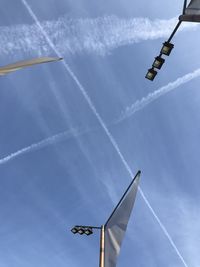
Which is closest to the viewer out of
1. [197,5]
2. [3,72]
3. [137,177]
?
[3,72]

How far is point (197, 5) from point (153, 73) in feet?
13.6

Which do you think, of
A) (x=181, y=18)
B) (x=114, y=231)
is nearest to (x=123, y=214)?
(x=114, y=231)

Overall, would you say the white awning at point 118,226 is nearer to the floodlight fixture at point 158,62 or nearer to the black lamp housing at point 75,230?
the black lamp housing at point 75,230

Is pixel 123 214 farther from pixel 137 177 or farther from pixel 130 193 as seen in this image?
pixel 137 177

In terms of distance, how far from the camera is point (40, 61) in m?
12.4

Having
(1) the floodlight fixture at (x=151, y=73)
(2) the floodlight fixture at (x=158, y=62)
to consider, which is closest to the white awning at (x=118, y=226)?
(1) the floodlight fixture at (x=151, y=73)

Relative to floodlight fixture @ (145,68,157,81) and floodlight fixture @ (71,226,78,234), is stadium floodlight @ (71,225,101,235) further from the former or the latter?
floodlight fixture @ (145,68,157,81)

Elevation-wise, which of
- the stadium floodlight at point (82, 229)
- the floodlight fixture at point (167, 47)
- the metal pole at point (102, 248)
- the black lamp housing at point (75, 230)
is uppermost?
the floodlight fixture at point (167, 47)

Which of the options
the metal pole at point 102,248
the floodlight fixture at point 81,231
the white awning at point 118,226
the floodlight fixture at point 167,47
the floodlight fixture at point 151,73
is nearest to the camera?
the metal pole at point 102,248

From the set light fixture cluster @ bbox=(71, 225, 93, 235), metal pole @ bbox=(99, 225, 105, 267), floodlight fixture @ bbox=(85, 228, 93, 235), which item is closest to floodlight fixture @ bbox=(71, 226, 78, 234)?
light fixture cluster @ bbox=(71, 225, 93, 235)

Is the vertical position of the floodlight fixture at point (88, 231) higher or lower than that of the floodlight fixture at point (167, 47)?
lower

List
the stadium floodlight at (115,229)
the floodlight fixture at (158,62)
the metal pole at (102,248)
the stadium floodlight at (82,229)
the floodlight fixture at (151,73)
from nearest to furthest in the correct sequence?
1. the metal pole at (102,248)
2. the stadium floodlight at (115,229)
3. the floodlight fixture at (158,62)
4. the floodlight fixture at (151,73)
5. the stadium floodlight at (82,229)

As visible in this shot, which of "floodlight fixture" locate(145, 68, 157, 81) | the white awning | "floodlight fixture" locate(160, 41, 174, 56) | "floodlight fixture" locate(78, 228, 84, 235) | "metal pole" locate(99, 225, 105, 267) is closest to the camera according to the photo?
"metal pole" locate(99, 225, 105, 267)

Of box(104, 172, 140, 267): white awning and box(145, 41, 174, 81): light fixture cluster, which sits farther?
box(145, 41, 174, 81): light fixture cluster
